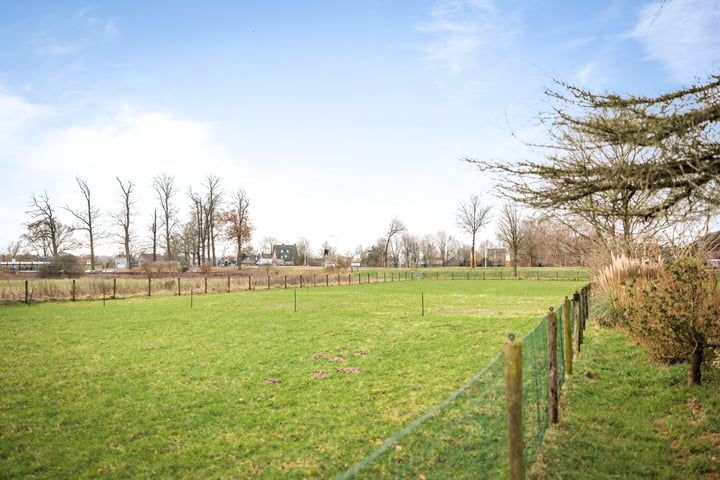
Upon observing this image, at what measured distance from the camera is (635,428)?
5328 millimetres

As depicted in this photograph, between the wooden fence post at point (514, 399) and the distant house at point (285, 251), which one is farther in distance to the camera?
the distant house at point (285, 251)

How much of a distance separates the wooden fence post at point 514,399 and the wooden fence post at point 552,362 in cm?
232

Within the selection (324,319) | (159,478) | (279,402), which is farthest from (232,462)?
(324,319)

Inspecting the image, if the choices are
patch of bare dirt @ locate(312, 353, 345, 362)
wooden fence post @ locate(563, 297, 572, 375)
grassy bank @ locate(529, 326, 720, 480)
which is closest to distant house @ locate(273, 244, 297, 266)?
patch of bare dirt @ locate(312, 353, 345, 362)

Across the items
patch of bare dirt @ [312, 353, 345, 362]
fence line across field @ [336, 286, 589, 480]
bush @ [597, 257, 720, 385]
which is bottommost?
patch of bare dirt @ [312, 353, 345, 362]

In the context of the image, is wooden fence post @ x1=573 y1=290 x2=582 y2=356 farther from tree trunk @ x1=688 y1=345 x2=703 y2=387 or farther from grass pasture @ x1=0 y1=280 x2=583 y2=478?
tree trunk @ x1=688 y1=345 x2=703 y2=387

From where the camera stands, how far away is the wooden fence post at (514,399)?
2.88m

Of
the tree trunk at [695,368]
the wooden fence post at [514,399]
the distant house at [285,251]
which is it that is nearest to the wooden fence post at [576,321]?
the tree trunk at [695,368]

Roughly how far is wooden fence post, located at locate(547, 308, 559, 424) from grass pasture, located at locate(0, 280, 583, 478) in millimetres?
1817

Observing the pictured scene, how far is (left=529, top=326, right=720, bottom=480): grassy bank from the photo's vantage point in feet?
14.4

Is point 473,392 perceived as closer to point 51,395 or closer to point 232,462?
point 232,462

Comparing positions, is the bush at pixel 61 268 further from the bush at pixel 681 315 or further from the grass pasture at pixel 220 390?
Answer: the bush at pixel 681 315

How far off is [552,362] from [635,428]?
1355 millimetres

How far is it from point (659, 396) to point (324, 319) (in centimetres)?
1217
